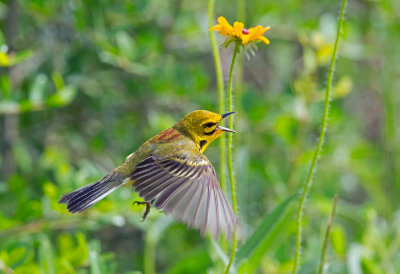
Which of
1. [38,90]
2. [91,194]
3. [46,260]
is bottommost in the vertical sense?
[46,260]

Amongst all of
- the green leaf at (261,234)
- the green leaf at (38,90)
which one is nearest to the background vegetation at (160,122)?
the green leaf at (38,90)

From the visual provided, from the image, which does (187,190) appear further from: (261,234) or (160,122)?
(160,122)

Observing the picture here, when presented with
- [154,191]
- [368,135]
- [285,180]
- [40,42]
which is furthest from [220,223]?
[368,135]

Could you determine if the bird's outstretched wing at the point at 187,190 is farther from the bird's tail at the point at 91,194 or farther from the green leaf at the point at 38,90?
the green leaf at the point at 38,90

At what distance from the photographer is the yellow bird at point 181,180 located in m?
1.10

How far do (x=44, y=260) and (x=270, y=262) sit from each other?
2.98 feet

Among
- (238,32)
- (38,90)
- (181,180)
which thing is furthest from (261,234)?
(38,90)

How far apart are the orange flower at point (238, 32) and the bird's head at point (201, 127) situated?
22 cm

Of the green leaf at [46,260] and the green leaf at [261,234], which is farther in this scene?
the green leaf at [46,260]

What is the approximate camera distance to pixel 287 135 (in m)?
2.45

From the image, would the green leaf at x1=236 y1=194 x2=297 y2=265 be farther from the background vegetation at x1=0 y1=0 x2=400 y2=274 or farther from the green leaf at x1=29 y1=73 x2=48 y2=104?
the green leaf at x1=29 y1=73 x2=48 y2=104

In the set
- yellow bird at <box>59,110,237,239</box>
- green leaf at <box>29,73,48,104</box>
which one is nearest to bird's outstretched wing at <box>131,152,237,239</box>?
yellow bird at <box>59,110,237,239</box>

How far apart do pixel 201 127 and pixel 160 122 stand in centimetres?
90

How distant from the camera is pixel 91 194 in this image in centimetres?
144
